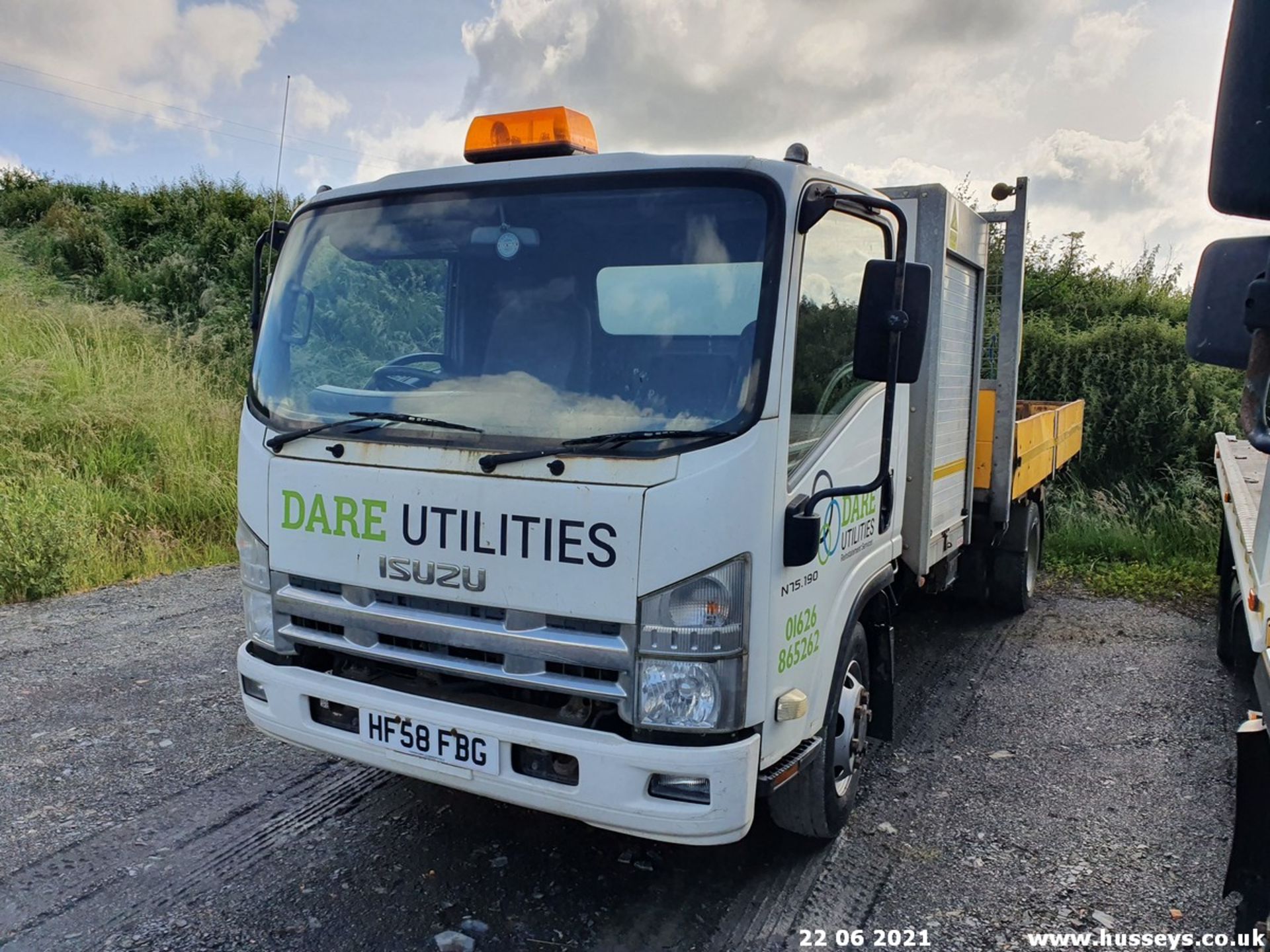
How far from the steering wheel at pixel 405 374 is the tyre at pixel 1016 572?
4.30 m

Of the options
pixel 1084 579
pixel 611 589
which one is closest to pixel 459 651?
pixel 611 589

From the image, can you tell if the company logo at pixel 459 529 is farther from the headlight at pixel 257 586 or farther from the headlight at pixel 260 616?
the headlight at pixel 260 616

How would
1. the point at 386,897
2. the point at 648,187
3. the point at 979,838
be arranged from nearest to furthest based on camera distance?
the point at 648,187
the point at 386,897
the point at 979,838

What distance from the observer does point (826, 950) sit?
2.75 metres

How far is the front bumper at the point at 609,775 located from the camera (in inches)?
97.3

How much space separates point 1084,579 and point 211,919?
258 inches

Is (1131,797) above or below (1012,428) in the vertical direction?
below

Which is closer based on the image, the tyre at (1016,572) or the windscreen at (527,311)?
the windscreen at (527,311)

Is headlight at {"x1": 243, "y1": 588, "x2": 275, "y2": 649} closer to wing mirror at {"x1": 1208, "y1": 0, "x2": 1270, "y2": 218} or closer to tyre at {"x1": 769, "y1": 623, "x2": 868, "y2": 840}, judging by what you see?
tyre at {"x1": 769, "y1": 623, "x2": 868, "y2": 840}

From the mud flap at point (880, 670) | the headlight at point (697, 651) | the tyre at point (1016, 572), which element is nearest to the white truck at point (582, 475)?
the headlight at point (697, 651)

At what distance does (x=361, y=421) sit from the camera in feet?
9.50

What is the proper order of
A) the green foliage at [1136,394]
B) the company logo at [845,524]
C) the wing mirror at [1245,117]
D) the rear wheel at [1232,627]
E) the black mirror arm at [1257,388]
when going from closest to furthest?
1. the wing mirror at [1245,117]
2. the black mirror arm at [1257,388]
3. the company logo at [845,524]
4. the rear wheel at [1232,627]
5. the green foliage at [1136,394]

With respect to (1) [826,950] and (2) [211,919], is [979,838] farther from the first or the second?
(2) [211,919]

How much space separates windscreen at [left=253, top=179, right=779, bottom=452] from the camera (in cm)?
263
